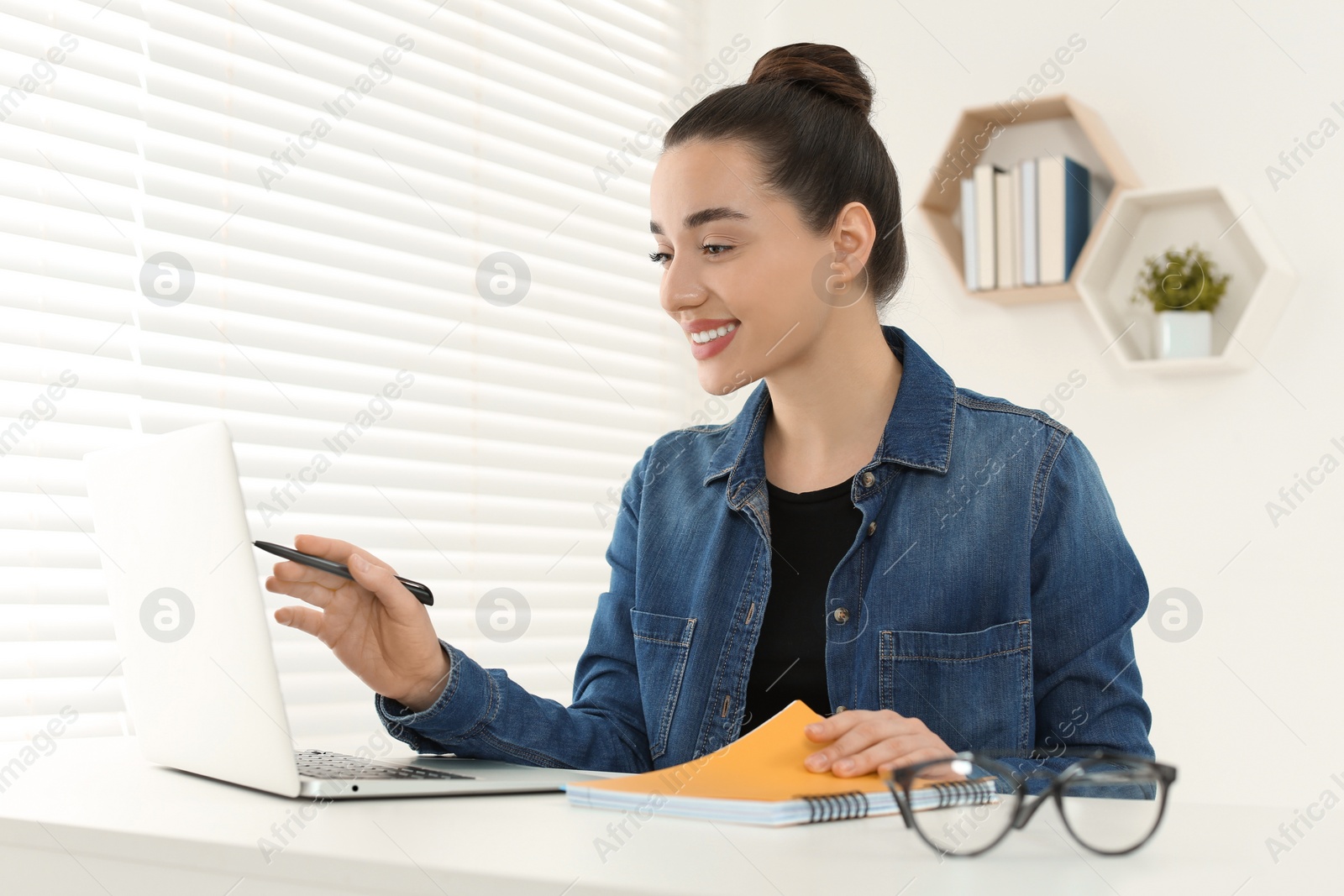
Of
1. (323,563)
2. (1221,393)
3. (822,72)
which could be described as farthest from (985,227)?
(323,563)

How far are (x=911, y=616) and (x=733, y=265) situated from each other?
0.49 metres

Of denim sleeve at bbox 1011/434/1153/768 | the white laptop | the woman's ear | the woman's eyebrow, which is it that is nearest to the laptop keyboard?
the white laptop

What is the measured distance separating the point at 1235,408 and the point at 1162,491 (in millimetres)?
234

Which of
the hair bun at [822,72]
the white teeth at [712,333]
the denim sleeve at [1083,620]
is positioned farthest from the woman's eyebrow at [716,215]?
the denim sleeve at [1083,620]

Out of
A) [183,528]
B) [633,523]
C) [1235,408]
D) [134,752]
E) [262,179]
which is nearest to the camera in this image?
[183,528]

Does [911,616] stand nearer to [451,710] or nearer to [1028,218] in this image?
[451,710]

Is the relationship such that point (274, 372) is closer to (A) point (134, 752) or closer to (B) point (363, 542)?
(B) point (363, 542)

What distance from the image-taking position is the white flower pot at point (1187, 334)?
8.05 ft

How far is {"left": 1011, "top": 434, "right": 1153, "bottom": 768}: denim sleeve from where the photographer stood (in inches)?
48.3

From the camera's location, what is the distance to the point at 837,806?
2.53 feet

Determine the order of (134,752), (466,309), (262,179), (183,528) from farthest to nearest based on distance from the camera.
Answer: (466,309) → (262,179) → (134,752) → (183,528)

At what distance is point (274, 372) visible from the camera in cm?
197

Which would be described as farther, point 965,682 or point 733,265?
point 733,265

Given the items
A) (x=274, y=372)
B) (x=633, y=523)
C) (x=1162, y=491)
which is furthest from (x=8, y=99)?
(x=1162, y=491)
